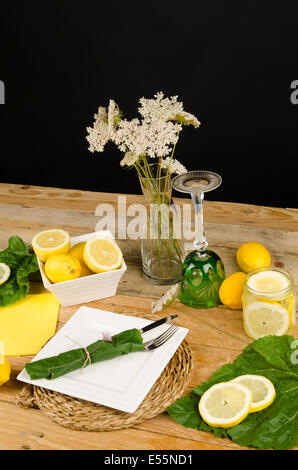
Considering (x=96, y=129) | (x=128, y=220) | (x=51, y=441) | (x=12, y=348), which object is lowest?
(x=51, y=441)

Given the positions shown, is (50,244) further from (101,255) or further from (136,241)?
(136,241)

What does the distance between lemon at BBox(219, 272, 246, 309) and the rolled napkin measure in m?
0.27

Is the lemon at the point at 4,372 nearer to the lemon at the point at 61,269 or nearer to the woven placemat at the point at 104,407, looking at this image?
the woven placemat at the point at 104,407

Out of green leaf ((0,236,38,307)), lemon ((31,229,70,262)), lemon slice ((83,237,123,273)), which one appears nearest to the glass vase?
lemon slice ((83,237,123,273))

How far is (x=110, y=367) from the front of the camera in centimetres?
137

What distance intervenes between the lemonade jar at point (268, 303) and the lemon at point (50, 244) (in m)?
0.52

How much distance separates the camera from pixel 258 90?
2.74 meters

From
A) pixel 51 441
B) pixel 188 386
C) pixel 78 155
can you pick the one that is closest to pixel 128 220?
pixel 188 386

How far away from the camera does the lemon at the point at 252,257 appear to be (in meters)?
1.65

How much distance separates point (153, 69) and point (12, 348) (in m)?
1.68

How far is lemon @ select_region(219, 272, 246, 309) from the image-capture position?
5.03 feet

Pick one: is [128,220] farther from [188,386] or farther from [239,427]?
[239,427]

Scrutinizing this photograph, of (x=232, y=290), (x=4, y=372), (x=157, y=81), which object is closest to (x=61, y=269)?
(x=4, y=372)
